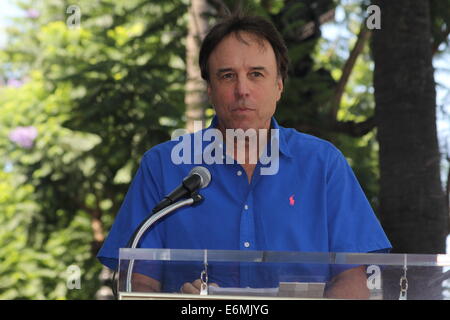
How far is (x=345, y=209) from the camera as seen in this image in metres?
3.32

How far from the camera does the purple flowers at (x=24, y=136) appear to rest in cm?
1063

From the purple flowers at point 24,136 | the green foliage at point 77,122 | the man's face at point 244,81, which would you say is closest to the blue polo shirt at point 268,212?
the man's face at point 244,81

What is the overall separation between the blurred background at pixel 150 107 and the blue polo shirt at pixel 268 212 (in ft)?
4.23

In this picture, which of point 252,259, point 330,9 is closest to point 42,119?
point 330,9

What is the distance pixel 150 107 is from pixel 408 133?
10.3ft

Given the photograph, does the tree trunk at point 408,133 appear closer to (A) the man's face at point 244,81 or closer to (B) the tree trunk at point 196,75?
(B) the tree trunk at point 196,75

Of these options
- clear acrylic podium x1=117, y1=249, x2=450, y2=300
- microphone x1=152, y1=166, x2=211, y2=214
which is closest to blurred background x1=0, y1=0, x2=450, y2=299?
microphone x1=152, y1=166, x2=211, y2=214

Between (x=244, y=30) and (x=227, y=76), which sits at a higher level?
(x=244, y=30)

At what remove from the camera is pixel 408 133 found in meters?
5.91

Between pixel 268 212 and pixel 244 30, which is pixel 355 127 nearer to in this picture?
pixel 244 30

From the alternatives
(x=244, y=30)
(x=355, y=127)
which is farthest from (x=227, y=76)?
(x=355, y=127)

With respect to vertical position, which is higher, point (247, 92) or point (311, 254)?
point (247, 92)
